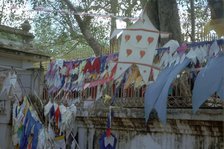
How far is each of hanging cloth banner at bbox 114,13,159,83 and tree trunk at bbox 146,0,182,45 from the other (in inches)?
141

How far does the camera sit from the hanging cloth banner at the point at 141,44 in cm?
519

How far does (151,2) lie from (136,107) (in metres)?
3.61

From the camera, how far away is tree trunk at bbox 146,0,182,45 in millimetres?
8823

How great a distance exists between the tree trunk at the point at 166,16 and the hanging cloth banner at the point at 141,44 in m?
3.58

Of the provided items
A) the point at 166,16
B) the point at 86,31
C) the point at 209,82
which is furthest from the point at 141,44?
the point at 86,31

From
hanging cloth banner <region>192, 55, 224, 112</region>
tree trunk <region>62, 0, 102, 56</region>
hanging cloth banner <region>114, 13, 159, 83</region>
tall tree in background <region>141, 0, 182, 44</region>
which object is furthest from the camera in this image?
tree trunk <region>62, 0, 102, 56</region>

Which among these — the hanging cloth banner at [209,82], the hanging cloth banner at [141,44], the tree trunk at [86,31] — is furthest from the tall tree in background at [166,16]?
the tree trunk at [86,31]

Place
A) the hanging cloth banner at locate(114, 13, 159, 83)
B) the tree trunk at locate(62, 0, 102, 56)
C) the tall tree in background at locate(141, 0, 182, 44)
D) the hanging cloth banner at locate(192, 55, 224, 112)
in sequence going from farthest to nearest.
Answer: the tree trunk at locate(62, 0, 102, 56) → the tall tree in background at locate(141, 0, 182, 44) → the hanging cloth banner at locate(114, 13, 159, 83) → the hanging cloth banner at locate(192, 55, 224, 112)

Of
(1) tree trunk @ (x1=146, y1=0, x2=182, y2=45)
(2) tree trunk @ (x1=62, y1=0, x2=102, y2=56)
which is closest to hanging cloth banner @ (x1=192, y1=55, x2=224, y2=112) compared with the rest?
(1) tree trunk @ (x1=146, y1=0, x2=182, y2=45)

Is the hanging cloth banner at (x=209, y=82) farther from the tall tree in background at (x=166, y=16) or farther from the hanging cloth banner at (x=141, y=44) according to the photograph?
the tall tree in background at (x=166, y=16)

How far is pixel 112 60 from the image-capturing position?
22.1ft

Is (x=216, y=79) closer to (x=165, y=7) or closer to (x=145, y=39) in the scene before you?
(x=145, y=39)

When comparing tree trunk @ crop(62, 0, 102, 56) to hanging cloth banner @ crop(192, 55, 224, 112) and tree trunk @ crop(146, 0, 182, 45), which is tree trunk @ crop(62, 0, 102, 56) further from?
hanging cloth banner @ crop(192, 55, 224, 112)

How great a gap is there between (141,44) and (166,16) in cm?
388
